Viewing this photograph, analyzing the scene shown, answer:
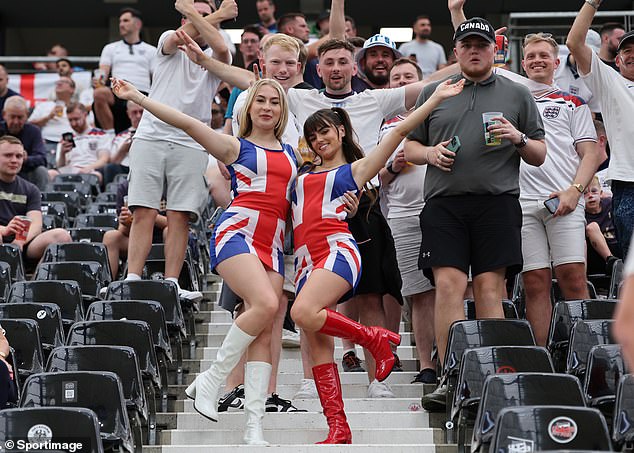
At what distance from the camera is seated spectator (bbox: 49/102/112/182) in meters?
12.7

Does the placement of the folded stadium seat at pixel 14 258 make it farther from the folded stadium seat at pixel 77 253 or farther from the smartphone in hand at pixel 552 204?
the smartphone in hand at pixel 552 204

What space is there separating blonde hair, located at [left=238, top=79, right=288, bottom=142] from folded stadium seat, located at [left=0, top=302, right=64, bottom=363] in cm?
158

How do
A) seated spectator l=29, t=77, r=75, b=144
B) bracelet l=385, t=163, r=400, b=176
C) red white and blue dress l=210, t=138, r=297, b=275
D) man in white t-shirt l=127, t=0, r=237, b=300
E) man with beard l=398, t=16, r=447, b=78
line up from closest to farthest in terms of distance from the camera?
red white and blue dress l=210, t=138, r=297, b=275 → bracelet l=385, t=163, r=400, b=176 → man in white t-shirt l=127, t=0, r=237, b=300 → man with beard l=398, t=16, r=447, b=78 → seated spectator l=29, t=77, r=75, b=144

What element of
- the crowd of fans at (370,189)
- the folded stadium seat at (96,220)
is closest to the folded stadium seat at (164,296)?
the crowd of fans at (370,189)

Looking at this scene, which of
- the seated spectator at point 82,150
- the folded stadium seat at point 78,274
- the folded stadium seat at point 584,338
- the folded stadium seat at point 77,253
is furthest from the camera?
the seated spectator at point 82,150

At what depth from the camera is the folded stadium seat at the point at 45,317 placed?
6492mm

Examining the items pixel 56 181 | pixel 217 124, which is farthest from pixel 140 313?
pixel 56 181

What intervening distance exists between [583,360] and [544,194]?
50.8 inches

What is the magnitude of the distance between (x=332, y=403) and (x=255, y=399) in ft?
1.18

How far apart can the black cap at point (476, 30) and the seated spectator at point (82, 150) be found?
7166 mm

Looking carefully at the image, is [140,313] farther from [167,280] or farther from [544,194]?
[544,194]

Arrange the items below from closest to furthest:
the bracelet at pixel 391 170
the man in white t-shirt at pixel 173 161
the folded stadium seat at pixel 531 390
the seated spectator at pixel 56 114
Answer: the folded stadium seat at pixel 531 390, the bracelet at pixel 391 170, the man in white t-shirt at pixel 173 161, the seated spectator at pixel 56 114

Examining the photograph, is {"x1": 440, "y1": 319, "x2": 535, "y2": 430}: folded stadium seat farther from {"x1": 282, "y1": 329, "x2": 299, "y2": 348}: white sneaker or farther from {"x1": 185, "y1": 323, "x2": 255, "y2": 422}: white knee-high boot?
{"x1": 282, "y1": 329, "x2": 299, "y2": 348}: white sneaker

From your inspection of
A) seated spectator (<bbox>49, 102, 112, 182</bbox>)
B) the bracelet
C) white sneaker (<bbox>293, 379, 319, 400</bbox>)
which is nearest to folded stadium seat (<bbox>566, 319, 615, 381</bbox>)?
white sneaker (<bbox>293, 379, 319, 400</bbox>)
